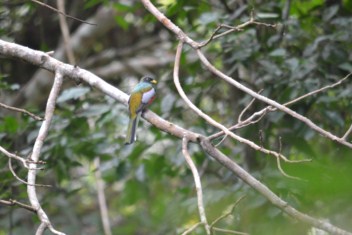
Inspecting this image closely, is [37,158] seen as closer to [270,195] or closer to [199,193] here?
[199,193]

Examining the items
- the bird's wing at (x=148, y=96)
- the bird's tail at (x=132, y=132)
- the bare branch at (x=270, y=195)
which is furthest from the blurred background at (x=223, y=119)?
the bare branch at (x=270, y=195)

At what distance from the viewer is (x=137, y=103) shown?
3.53 metres

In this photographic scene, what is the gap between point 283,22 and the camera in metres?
4.41

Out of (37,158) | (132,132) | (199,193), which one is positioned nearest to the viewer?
(199,193)

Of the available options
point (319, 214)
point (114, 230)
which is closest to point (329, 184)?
point (319, 214)

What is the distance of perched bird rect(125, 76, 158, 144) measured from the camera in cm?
347

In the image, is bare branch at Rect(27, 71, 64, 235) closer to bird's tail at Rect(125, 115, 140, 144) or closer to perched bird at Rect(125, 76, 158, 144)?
perched bird at Rect(125, 76, 158, 144)

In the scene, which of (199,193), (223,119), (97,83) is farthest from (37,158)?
(223,119)

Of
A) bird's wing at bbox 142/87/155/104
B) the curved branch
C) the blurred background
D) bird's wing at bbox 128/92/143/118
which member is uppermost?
the curved branch

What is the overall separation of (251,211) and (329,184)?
2.74 metres

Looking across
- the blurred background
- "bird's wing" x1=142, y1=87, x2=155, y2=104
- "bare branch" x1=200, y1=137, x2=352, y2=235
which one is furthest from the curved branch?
the blurred background

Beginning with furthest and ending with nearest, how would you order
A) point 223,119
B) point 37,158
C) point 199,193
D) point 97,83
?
point 223,119, point 97,83, point 37,158, point 199,193

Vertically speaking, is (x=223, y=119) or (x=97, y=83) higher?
(x=97, y=83)

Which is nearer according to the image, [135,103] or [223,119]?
[135,103]
